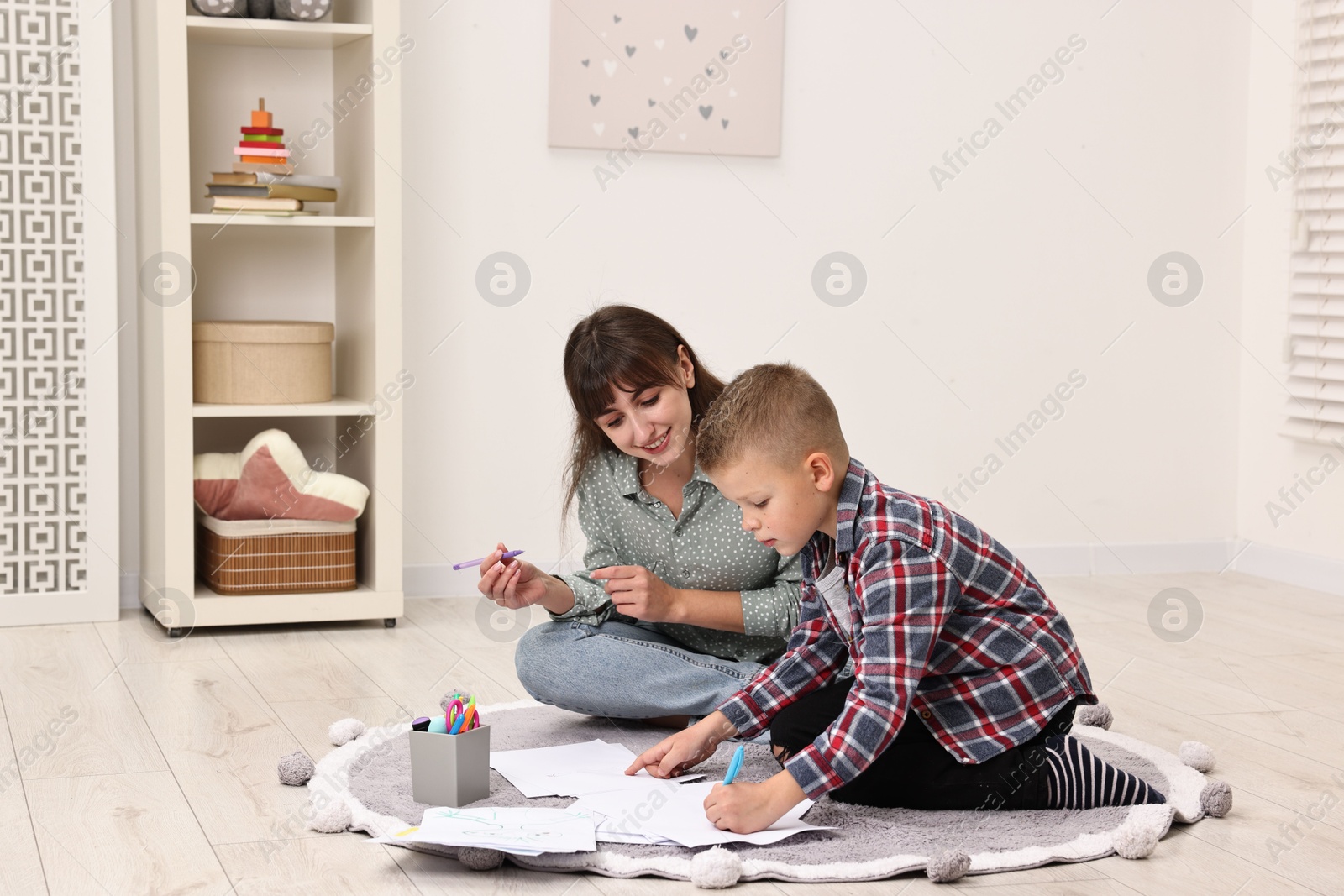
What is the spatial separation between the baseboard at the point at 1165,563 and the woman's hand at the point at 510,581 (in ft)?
4.32

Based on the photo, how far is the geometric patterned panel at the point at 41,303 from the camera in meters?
2.71

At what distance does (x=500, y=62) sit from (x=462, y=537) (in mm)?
1056

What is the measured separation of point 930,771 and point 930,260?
194 cm

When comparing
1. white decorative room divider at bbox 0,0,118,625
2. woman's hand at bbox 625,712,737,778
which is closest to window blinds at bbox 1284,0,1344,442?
woman's hand at bbox 625,712,737,778

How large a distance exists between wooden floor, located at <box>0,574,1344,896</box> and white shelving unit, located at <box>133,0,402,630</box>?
5.4 inches

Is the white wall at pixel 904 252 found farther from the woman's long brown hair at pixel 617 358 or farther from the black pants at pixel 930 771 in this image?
the black pants at pixel 930 771

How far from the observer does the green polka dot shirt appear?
6.43 ft

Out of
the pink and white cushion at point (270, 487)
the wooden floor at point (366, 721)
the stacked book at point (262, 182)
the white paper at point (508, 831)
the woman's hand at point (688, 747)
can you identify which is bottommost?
the wooden floor at point (366, 721)

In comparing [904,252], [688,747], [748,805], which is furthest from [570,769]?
[904,252]

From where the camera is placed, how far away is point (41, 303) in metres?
2.77

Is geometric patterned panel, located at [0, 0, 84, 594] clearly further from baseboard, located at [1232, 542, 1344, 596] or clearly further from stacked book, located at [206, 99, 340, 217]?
baseboard, located at [1232, 542, 1344, 596]

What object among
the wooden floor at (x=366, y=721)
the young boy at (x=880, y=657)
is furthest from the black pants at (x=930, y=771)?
the wooden floor at (x=366, y=721)

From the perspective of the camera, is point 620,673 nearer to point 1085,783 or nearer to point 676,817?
point 676,817

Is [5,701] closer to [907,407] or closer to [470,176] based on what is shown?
[470,176]
